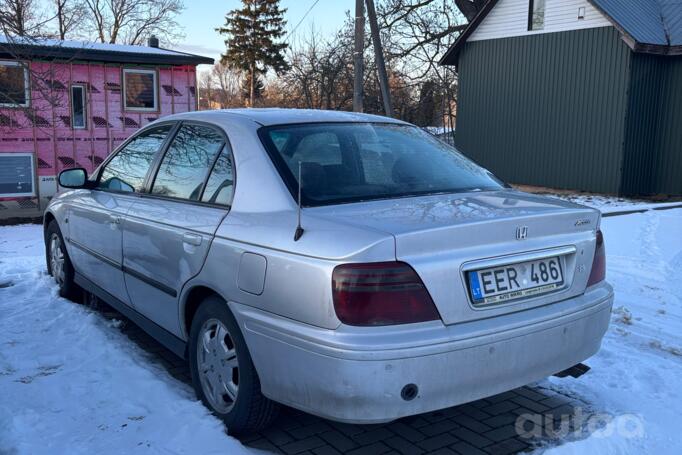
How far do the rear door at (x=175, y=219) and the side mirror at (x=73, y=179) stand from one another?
1.15 meters

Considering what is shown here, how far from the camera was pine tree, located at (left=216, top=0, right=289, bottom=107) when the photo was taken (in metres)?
45.1

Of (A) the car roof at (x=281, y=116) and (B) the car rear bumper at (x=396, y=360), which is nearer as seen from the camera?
(B) the car rear bumper at (x=396, y=360)

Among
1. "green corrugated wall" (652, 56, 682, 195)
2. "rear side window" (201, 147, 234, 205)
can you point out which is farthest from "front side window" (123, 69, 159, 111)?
"rear side window" (201, 147, 234, 205)

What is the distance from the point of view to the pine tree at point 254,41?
45.1m

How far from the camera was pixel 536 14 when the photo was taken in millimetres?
19234

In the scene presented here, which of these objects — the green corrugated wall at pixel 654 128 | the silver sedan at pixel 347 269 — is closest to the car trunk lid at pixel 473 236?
the silver sedan at pixel 347 269

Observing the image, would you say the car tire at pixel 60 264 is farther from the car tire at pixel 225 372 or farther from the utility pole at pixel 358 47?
the utility pole at pixel 358 47

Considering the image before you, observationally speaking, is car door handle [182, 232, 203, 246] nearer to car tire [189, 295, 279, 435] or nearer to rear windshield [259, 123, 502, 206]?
car tire [189, 295, 279, 435]

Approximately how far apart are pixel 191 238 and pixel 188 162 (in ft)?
2.19

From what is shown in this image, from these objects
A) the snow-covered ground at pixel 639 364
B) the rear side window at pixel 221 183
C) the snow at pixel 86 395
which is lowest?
the snow at pixel 86 395

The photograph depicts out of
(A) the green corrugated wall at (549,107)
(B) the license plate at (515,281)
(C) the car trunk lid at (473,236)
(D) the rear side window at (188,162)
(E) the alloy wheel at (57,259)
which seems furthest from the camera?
(A) the green corrugated wall at (549,107)

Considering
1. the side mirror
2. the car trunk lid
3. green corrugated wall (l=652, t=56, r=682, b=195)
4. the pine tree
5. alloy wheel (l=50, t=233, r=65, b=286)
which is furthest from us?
the pine tree

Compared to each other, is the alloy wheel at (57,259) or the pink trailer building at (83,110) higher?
the pink trailer building at (83,110)

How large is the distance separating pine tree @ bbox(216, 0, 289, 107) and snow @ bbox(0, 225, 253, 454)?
40.7m
